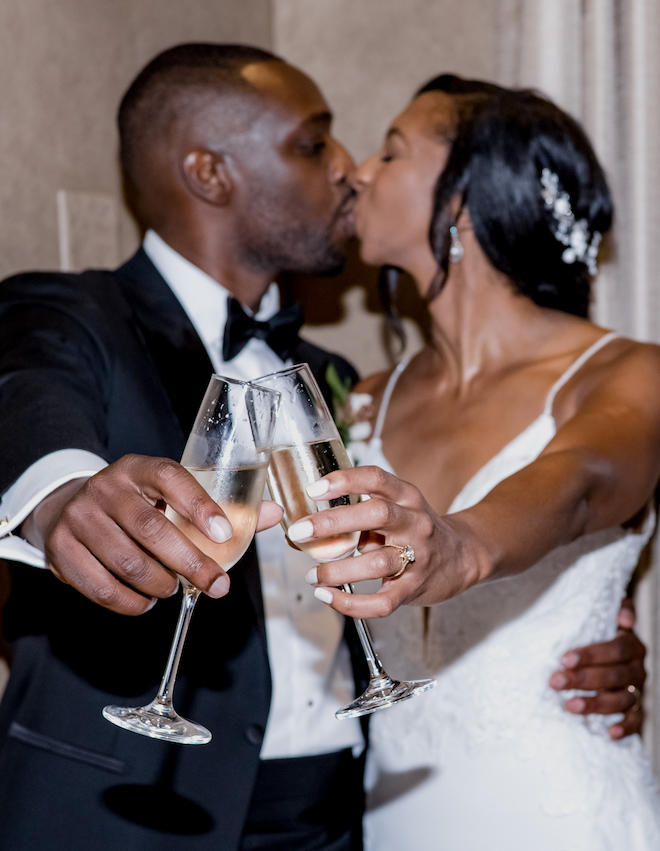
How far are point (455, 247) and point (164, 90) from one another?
85 centimetres

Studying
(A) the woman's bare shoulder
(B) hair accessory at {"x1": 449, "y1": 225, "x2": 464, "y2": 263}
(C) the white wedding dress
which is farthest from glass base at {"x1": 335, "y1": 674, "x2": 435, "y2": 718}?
(B) hair accessory at {"x1": 449, "y1": 225, "x2": 464, "y2": 263}

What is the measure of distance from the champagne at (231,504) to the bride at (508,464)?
0.60 ft

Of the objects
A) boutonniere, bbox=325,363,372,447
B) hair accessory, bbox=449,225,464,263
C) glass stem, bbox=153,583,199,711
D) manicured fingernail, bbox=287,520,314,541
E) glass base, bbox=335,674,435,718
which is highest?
hair accessory, bbox=449,225,464,263

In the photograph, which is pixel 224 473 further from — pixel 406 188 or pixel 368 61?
pixel 368 61

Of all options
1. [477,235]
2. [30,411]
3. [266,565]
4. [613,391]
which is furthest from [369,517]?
[477,235]

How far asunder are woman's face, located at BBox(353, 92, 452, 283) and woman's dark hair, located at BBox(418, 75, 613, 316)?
0.03m

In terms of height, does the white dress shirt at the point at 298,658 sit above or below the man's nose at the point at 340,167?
below

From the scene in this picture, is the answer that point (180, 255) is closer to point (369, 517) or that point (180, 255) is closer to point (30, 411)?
point (30, 411)

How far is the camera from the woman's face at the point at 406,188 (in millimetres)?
2066

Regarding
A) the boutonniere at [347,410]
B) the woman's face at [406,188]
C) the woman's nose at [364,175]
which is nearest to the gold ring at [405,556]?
the boutonniere at [347,410]

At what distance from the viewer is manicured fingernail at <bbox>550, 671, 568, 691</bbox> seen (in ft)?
5.61

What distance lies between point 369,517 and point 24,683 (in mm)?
1032

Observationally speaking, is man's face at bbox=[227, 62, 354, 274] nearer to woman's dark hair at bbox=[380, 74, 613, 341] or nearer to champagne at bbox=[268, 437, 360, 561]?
woman's dark hair at bbox=[380, 74, 613, 341]

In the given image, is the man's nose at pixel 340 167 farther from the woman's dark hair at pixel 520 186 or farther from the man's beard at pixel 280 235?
the woman's dark hair at pixel 520 186
